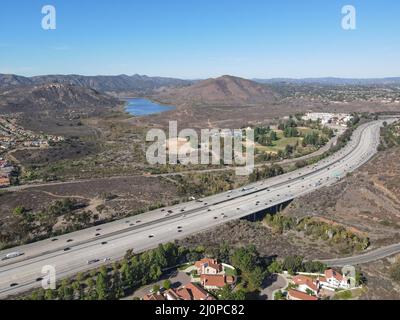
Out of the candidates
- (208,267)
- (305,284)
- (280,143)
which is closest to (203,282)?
(208,267)

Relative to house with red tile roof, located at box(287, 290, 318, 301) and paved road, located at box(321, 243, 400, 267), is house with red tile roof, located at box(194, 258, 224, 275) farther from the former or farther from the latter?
paved road, located at box(321, 243, 400, 267)

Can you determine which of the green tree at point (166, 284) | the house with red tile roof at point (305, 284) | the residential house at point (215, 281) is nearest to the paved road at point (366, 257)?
the house with red tile roof at point (305, 284)

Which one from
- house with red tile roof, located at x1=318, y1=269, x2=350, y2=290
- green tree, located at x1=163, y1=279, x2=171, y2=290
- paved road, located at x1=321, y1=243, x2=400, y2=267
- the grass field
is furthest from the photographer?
the grass field

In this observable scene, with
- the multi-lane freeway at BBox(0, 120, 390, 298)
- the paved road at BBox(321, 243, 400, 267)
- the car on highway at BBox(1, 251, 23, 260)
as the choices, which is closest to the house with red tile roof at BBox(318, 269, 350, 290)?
the paved road at BBox(321, 243, 400, 267)

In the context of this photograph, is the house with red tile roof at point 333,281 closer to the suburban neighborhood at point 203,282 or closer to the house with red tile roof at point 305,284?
the house with red tile roof at point 305,284
